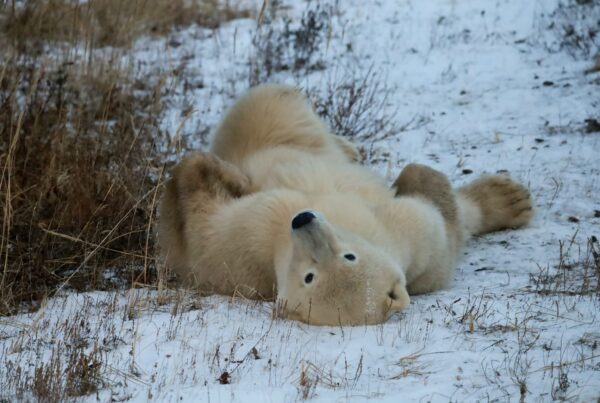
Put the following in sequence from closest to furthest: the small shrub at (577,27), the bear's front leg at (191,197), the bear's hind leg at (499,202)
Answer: the bear's front leg at (191,197) < the bear's hind leg at (499,202) < the small shrub at (577,27)

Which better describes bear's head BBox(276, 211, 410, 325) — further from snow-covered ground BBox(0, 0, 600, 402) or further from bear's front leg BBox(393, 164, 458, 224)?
bear's front leg BBox(393, 164, 458, 224)

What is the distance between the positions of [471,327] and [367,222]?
889 millimetres

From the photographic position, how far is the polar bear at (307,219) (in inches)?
165

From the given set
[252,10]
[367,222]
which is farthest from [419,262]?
[252,10]

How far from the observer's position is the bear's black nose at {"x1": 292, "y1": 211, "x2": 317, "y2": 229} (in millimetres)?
3969

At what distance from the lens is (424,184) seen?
5.64m

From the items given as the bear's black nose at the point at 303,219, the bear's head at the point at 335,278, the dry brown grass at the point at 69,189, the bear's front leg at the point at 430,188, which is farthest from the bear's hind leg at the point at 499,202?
the bear's black nose at the point at 303,219

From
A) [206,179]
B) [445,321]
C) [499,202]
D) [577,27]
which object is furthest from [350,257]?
[577,27]

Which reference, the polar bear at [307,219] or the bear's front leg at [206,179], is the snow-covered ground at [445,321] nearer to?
the polar bear at [307,219]

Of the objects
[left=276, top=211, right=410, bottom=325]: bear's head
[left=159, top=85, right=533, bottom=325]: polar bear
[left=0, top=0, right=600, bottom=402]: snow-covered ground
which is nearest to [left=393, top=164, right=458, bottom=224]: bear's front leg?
[left=159, top=85, right=533, bottom=325]: polar bear

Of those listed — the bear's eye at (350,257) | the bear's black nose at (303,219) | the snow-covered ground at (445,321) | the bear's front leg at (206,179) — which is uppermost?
the bear's black nose at (303,219)

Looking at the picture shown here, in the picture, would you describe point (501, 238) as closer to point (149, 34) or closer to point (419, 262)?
point (419, 262)

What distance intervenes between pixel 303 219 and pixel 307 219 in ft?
0.06

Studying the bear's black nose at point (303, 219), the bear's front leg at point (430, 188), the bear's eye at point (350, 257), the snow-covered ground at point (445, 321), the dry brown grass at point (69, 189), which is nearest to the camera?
the snow-covered ground at point (445, 321)
